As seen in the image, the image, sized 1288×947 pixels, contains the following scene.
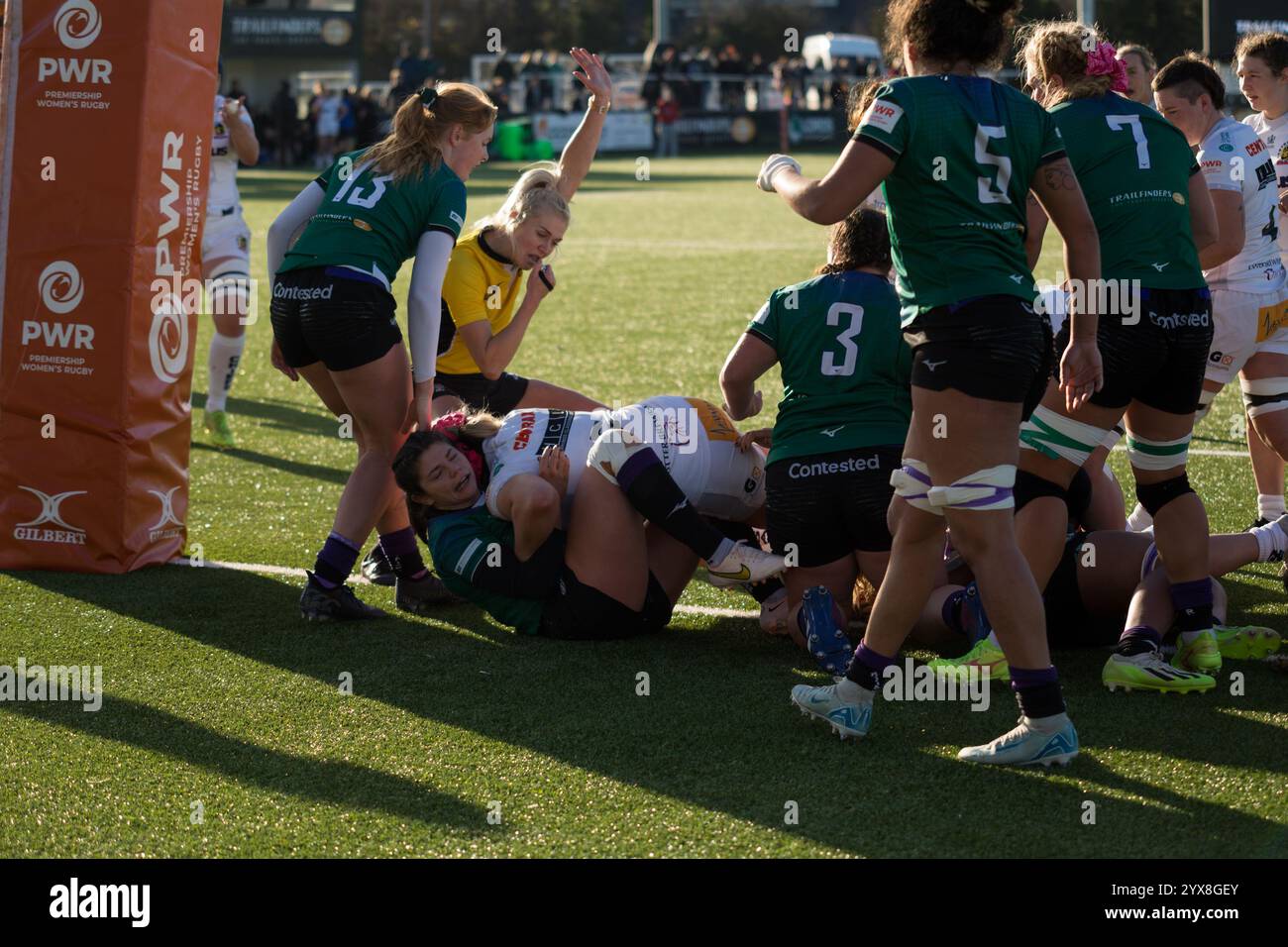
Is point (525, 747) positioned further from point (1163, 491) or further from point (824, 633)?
point (1163, 491)

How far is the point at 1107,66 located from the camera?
4.55 metres

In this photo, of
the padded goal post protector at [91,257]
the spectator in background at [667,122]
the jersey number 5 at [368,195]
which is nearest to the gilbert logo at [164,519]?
the padded goal post protector at [91,257]

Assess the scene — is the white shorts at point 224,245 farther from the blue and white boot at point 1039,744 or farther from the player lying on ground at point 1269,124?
the blue and white boot at point 1039,744

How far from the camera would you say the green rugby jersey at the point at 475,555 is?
4.95m

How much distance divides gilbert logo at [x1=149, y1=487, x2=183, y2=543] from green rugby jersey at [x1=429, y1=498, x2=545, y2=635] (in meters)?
1.50

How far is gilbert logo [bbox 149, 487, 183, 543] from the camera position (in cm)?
598

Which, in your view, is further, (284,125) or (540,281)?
(284,125)

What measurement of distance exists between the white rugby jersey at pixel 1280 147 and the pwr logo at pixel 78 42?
191 inches

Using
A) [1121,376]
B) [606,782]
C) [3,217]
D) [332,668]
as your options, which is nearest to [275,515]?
[3,217]

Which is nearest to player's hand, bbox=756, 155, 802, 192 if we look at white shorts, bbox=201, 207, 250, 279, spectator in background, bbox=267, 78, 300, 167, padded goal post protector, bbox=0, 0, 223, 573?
padded goal post protector, bbox=0, 0, 223, 573

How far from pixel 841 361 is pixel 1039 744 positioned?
1510 millimetres

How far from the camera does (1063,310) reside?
5.83 m
